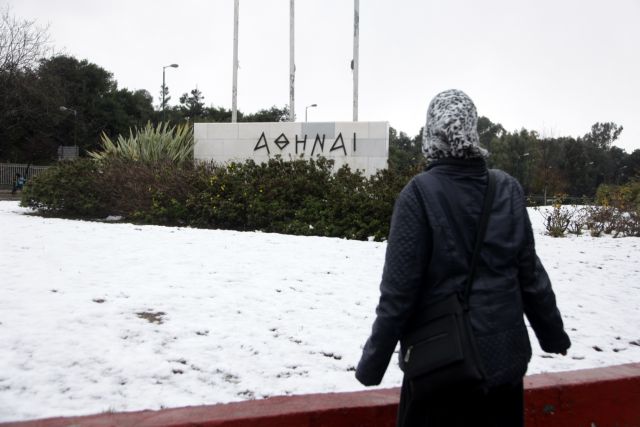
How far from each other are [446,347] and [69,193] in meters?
11.9

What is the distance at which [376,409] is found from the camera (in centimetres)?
266

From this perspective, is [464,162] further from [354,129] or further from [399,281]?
[354,129]

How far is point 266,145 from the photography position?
15.3 m

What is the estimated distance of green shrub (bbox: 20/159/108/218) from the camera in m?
11.8

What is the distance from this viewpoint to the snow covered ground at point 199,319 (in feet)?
10.0

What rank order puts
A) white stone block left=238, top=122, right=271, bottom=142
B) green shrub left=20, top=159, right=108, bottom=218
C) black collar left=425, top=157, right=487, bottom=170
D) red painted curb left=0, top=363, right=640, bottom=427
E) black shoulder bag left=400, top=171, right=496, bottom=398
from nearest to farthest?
black shoulder bag left=400, top=171, right=496, bottom=398, black collar left=425, top=157, right=487, bottom=170, red painted curb left=0, top=363, right=640, bottom=427, green shrub left=20, top=159, right=108, bottom=218, white stone block left=238, top=122, right=271, bottom=142

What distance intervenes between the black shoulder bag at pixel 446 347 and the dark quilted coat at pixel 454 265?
0.03 m

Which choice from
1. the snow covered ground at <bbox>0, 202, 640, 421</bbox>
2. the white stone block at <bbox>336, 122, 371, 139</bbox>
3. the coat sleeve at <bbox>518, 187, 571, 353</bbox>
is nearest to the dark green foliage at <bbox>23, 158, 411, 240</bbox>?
the snow covered ground at <bbox>0, 202, 640, 421</bbox>

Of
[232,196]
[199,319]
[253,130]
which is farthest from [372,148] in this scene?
[199,319]

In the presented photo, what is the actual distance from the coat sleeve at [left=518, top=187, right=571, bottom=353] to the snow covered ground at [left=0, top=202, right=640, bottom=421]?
1.50 m

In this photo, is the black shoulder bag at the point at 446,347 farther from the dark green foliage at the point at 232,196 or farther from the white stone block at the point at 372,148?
the white stone block at the point at 372,148

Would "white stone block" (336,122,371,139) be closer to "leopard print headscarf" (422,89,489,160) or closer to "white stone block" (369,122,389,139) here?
"white stone block" (369,122,389,139)

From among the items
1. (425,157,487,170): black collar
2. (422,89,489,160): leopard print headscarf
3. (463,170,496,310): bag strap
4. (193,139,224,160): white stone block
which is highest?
(193,139,224,160): white stone block

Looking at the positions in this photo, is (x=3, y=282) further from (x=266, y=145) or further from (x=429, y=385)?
(x=266, y=145)
